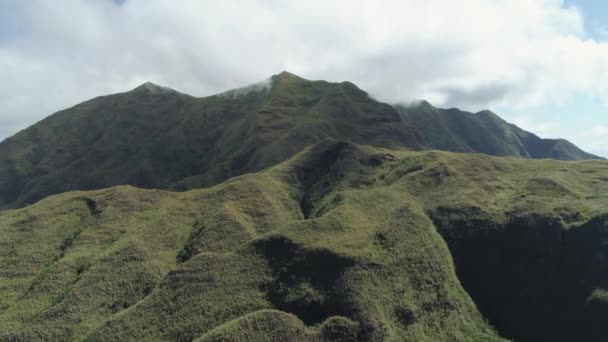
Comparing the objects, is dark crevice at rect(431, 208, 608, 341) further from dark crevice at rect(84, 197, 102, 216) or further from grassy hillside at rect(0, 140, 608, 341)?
dark crevice at rect(84, 197, 102, 216)

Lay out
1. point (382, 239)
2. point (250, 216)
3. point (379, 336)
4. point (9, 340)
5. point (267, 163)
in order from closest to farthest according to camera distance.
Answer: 1. point (379, 336)
2. point (9, 340)
3. point (382, 239)
4. point (250, 216)
5. point (267, 163)

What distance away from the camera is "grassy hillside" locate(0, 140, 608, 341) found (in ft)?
243

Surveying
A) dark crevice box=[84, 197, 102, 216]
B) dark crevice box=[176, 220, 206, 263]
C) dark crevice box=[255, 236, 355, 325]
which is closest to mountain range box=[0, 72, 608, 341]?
dark crevice box=[255, 236, 355, 325]

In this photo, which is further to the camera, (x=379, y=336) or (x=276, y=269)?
(x=276, y=269)

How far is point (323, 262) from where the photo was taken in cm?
8150

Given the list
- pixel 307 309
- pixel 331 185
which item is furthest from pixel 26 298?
pixel 331 185

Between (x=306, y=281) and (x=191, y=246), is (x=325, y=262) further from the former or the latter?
(x=191, y=246)

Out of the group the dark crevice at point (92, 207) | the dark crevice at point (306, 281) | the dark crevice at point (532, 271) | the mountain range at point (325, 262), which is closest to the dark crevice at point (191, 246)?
the mountain range at point (325, 262)

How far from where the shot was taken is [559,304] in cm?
8412

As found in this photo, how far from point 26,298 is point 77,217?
33350 millimetres

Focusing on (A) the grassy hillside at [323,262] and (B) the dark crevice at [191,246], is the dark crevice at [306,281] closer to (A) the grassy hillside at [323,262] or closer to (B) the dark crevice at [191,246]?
(A) the grassy hillside at [323,262]

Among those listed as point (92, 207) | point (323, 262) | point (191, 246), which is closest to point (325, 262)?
point (323, 262)

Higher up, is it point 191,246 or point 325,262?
point 325,262

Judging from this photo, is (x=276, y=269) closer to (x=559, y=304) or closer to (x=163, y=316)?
(x=163, y=316)
